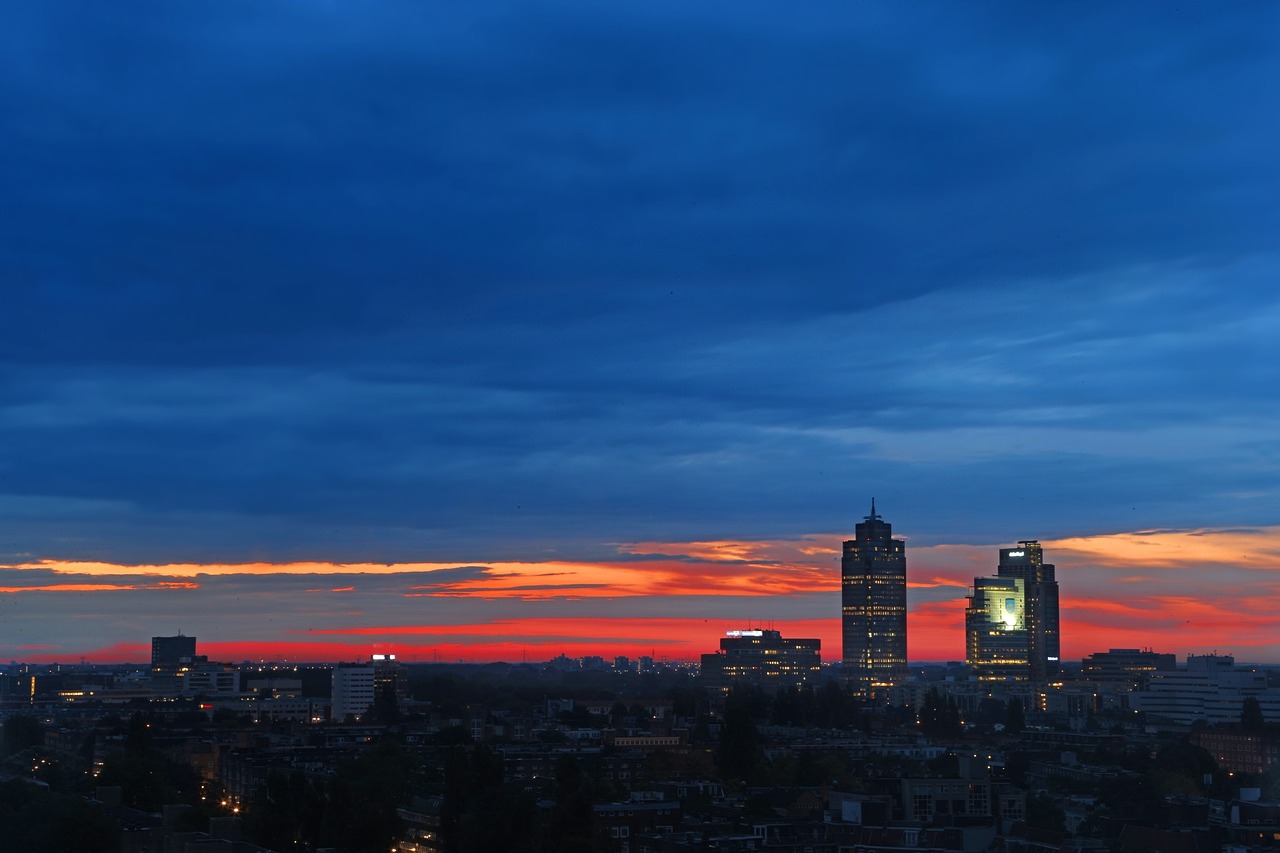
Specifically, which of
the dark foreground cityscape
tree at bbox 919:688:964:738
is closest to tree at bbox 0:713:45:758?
the dark foreground cityscape

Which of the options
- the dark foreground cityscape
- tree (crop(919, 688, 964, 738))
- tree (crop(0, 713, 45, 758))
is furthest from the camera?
tree (crop(919, 688, 964, 738))

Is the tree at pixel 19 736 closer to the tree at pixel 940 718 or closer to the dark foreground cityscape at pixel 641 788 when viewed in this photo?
the dark foreground cityscape at pixel 641 788

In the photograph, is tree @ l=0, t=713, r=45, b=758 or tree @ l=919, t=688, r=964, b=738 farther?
tree @ l=919, t=688, r=964, b=738

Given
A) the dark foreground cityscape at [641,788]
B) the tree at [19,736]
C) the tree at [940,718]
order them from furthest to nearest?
the tree at [940,718] < the tree at [19,736] < the dark foreground cityscape at [641,788]

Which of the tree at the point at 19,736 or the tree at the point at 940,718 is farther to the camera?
the tree at the point at 940,718

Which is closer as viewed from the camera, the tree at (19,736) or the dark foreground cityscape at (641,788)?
the dark foreground cityscape at (641,788)

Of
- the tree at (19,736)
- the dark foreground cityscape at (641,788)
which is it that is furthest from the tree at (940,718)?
the tree at (19,736)

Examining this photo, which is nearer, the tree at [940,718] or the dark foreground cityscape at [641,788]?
the dark foreground cityscape at [641,788]

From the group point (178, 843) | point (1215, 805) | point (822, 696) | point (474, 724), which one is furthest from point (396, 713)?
point (178, 843)

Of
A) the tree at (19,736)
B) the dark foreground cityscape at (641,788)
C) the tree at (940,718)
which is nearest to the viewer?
the dark foreground cityscape at (641,788)

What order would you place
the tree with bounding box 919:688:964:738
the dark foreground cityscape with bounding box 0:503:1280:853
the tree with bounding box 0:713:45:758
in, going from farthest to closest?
the tree with bounding box 919:688:964:738, the tree with bounding box 0:713:45:758, the dark foreground cityscape with bounding box 0:503:1280:853

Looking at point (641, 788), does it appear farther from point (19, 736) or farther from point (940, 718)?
point (940, 718)

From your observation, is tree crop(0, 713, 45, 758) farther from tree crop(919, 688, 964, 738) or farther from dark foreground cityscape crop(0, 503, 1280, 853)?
tree crop(919, 688, 964, 738)

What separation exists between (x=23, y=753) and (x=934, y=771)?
200ft
